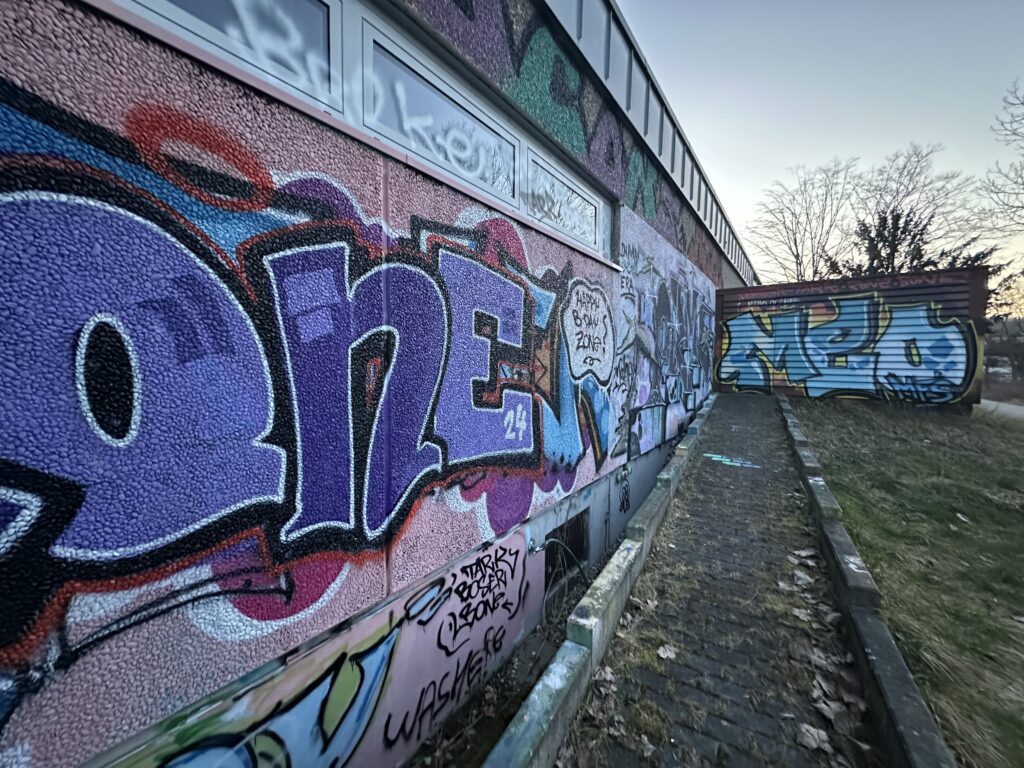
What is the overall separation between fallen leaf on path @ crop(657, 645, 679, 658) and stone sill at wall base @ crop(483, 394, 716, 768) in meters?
0.33

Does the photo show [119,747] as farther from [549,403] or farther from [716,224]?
[716,224]

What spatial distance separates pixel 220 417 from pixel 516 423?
7.18 ft

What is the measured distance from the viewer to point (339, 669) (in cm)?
221

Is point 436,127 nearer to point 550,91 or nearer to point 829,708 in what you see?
point 550,91

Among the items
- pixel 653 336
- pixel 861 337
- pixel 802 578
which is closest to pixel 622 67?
pixel 653 336

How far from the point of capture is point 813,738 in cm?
216

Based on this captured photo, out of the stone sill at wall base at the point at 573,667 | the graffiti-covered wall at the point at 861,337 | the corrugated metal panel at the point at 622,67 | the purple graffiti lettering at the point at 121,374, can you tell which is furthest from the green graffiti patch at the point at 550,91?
the graffiti-covered wall at the point at 861,337

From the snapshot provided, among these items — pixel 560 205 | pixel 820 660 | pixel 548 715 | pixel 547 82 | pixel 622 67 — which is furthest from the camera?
pixel 622 67

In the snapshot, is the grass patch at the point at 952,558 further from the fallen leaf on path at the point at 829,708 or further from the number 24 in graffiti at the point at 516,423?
the number 24 in graffiti at the point at 516,423

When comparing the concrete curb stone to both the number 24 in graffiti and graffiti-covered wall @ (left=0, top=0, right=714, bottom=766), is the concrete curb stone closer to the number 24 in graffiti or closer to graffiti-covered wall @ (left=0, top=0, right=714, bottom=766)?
graffiti-covered wall @ (left=0, top=0, right=714, bottom=766)

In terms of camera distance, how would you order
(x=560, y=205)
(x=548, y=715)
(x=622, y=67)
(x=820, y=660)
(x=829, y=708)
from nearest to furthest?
(x=548, y=715) < (x=829, y=708) < (x=820, y=660) < (x=560, y=205) < (x=622, y=67)

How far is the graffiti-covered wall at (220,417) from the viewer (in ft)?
4.17

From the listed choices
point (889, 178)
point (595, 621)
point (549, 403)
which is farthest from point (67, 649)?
point (889, 178)

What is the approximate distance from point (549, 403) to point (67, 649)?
3.25 meters
